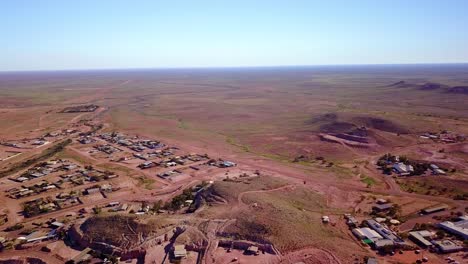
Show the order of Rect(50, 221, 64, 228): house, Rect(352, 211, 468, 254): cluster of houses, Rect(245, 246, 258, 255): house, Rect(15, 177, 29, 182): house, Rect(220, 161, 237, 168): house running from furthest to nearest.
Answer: Rect(220, 161, 237, 168): house → Rect(15, 177, 29, 182): house → Rect(50, 221, 64, 228): house → Rect(352, 211, 468, 254): cluster of houses → Rect(245, 246, 258, 255): house

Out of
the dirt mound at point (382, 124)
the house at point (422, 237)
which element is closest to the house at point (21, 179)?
the house at point (422, 237)

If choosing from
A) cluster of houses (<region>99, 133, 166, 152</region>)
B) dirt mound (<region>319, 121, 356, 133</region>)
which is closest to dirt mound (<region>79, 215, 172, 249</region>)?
cluster of houses (<region>99, 133, 166, 152</region>)

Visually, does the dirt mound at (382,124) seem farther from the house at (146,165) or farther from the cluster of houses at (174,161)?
the house at (146,165)

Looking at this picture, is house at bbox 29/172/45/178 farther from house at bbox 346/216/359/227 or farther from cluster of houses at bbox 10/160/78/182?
house at bbox 346/216/359/227

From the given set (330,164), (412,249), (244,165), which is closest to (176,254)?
(412,249)

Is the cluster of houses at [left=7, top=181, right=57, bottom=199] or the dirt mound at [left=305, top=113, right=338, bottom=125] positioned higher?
the dirt mound at [left=305, top=113, right=338, bottom=125]

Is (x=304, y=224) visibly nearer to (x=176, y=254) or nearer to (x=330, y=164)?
(x=176, y=254)
